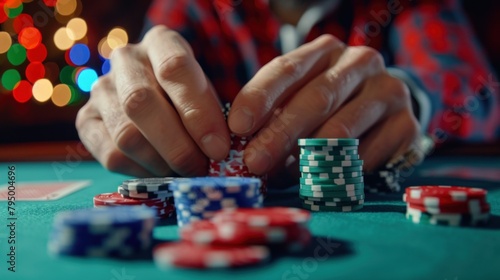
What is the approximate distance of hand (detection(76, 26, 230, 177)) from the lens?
177 centimetres

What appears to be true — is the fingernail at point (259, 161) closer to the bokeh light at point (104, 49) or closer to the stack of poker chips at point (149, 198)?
the stack of poker chips at point (149, 198)

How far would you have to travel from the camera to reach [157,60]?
6.48ft

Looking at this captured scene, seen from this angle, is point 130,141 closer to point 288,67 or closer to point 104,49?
point 288,67

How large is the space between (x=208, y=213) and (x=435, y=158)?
9.88 feet

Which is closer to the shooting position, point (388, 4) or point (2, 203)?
point (2, 203)

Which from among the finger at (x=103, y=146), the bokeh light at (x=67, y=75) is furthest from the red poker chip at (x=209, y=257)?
the bokeh light at (x=67, y=75)

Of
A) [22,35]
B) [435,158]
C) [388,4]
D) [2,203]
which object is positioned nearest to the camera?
[2,203]

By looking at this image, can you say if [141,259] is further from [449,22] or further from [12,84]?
[12,84]

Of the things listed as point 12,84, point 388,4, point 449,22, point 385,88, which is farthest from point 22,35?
point 385,88

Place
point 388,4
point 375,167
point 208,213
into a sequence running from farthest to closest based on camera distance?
point 388,4
point 375,167
point 208,213

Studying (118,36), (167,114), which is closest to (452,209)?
(167,114)

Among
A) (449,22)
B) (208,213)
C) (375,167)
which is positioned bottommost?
(208,213)

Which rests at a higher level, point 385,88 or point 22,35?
point 22,35

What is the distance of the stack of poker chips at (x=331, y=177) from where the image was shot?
1569 mm
